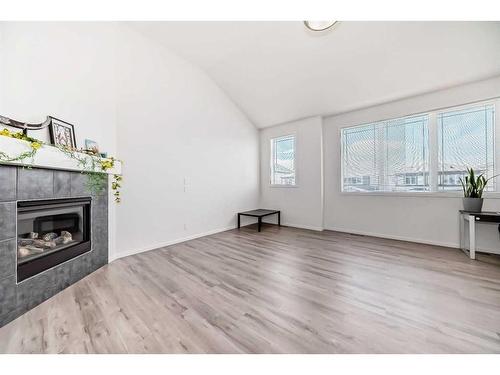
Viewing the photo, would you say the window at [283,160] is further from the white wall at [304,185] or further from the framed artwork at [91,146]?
the framed artwork at [91,146]

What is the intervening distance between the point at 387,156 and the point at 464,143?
1.00 m

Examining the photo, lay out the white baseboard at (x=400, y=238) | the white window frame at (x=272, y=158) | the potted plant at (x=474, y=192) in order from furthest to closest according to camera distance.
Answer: the white window frame at (x=272, y=158) → the white baseboard at (x=400, y=238) → the potted plant at (x=474, y=192)

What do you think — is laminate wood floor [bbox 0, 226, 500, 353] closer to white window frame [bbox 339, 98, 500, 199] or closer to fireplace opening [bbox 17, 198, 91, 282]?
fireplace opening [bbox 17, 198, 91, 282]

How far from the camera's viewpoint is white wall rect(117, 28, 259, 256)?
2.97 m

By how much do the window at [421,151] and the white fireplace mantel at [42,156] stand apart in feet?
14.6

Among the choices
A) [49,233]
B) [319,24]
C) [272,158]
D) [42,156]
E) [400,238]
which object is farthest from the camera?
[272,158]

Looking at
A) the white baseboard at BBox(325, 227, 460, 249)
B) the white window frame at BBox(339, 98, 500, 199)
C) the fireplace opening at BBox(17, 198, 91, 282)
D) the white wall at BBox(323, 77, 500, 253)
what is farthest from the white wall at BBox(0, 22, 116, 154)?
the white window frame at BBox(339, 98, 500, 199)

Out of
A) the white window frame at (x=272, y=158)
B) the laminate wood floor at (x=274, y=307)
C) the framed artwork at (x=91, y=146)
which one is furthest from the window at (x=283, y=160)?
the framed artwork at (x=91, y=146)

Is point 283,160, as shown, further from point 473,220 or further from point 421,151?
point 473,220

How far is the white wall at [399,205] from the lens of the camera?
304cm

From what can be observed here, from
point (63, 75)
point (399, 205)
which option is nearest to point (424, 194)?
point (399, 205)

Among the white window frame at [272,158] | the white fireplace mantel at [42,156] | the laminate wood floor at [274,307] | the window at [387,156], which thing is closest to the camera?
the laminate wood floor at [274,307]

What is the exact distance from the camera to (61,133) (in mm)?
2184
